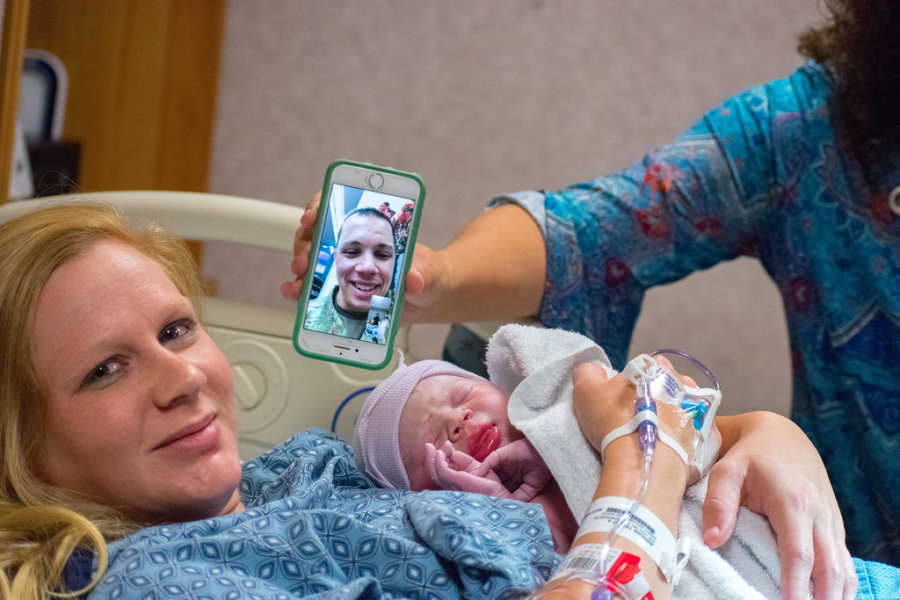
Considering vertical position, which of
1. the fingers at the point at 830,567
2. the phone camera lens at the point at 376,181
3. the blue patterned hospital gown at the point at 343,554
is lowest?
the blue patterned hospital gown at the point at 343,554

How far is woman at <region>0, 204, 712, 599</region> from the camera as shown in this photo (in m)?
0.90

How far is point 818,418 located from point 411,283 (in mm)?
764

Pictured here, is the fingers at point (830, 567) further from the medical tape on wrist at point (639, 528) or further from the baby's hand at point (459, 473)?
the baby's hand at point (459, 473)

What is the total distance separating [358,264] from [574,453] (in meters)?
0.34

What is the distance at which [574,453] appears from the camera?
42.1 inches

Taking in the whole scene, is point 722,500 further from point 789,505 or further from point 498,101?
point 498,101

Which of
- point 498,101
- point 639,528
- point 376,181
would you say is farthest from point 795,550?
point 498,101

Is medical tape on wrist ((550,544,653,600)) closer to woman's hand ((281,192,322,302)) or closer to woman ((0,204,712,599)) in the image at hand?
woman ((0,204,712,599))

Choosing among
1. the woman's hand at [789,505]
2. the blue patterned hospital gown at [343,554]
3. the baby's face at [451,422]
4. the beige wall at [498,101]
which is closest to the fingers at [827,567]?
the woman's hand at [789,505]

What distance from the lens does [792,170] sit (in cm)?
154

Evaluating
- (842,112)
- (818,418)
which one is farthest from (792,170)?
(818,418)

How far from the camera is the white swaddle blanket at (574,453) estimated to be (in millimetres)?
943

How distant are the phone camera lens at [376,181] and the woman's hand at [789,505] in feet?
1.67

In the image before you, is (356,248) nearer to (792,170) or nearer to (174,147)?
(792,170)
